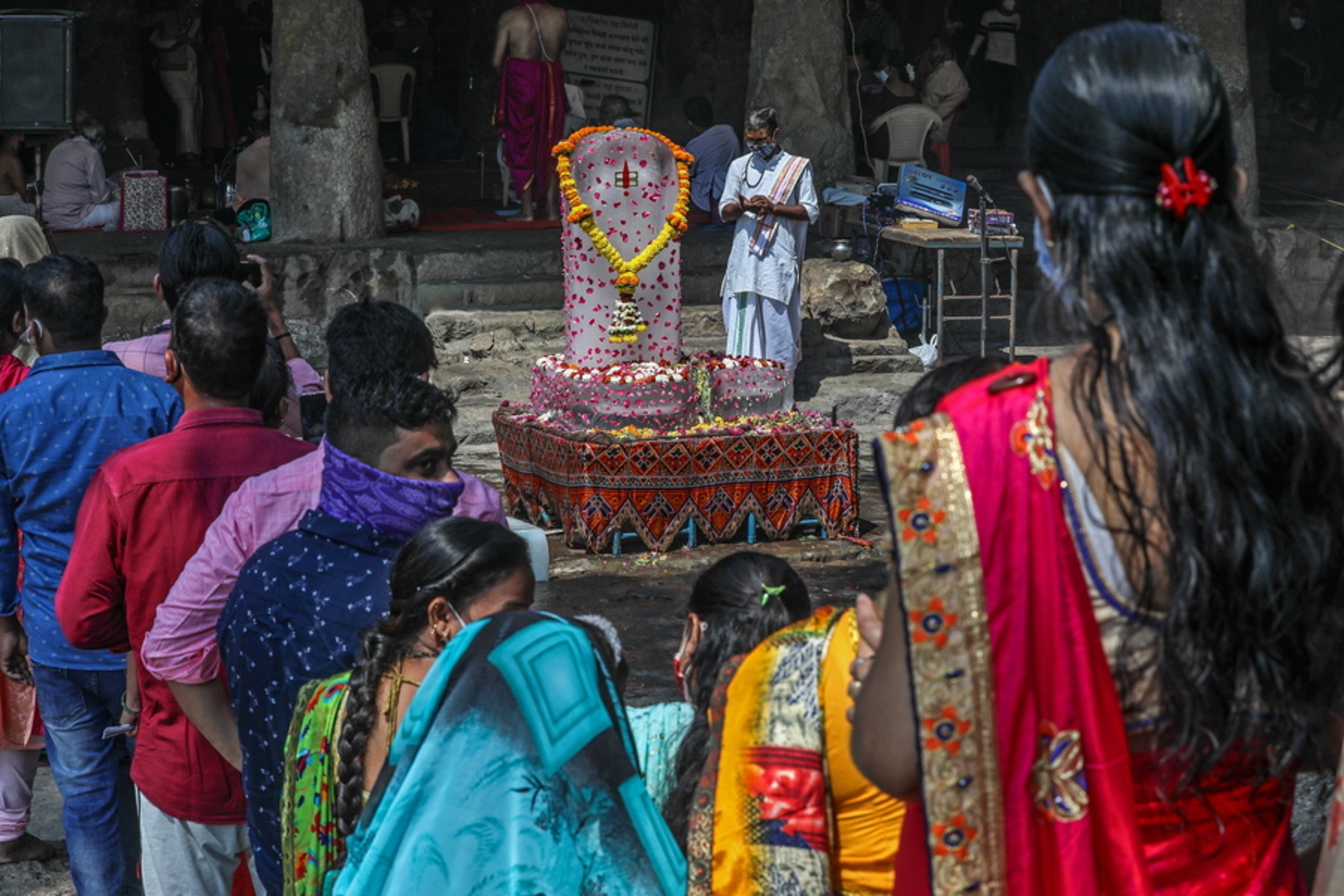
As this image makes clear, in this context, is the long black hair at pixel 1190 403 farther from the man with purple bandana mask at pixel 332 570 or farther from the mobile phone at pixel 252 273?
the mobile phone at pixel 252 273

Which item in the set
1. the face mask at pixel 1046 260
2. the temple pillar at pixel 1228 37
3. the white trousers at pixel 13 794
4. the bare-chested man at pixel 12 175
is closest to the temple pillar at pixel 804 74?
the temple pillar at pixel 1228 37

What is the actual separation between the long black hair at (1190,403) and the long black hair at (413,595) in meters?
1.09

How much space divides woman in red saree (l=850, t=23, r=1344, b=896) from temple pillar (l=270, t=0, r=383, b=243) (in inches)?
390

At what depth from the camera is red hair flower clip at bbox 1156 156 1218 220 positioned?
1.56 meters

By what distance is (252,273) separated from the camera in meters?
5.14

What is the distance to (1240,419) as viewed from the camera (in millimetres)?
1564

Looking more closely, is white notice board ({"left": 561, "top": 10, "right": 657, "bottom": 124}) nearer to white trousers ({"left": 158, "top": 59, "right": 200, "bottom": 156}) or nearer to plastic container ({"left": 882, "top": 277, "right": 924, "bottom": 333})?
white trousers ({"left": 158, "top": 59, "right": 200, "bottom": 156})

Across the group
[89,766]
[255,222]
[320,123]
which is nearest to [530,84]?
[320,123]

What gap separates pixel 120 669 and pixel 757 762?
2.04m

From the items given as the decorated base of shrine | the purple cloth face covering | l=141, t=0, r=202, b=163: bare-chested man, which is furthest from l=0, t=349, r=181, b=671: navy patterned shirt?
l=141, t=0, r=202, b=163: bare-chested man

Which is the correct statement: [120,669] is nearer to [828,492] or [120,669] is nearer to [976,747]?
[976,747]

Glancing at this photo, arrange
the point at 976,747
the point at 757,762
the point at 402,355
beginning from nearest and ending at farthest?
the point at 976,747 < the point at 757,762 < the point at 402,355

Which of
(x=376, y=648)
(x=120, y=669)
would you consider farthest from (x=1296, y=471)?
(x=120, y=669)

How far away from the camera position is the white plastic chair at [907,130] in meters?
13.4
